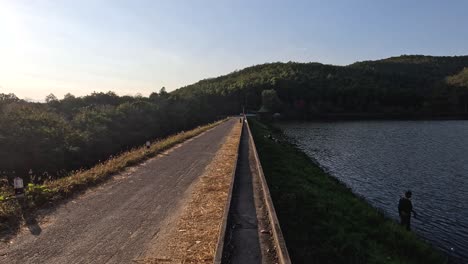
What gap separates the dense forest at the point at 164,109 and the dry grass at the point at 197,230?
16300 mm

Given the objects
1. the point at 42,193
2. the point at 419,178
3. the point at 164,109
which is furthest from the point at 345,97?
the point at 42,193

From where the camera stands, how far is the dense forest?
29.6 m

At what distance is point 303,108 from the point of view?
152375mm

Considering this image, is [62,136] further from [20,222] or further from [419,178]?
[419,178]

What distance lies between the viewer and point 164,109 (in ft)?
243

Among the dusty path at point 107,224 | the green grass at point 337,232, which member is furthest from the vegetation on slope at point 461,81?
the dusty path at point 107,224

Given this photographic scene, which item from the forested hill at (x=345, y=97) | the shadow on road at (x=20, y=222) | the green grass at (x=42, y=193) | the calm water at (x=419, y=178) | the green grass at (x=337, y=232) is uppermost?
the forested hill at (x=345, y=97)

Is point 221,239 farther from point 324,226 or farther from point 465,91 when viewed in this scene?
point 465,91

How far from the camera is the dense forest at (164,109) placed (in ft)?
97.1

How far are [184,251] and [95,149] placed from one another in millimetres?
32402

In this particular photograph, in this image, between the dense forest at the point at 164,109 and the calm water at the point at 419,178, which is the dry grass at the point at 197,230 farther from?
the dense forest at the point at 164,109

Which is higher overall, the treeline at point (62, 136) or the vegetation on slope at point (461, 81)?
the vegetation on slope at point (461, 81)

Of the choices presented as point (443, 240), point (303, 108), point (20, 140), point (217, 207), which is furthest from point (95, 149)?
point (303, 108)

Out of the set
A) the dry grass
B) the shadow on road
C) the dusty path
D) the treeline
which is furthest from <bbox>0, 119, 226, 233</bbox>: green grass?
the treeline
